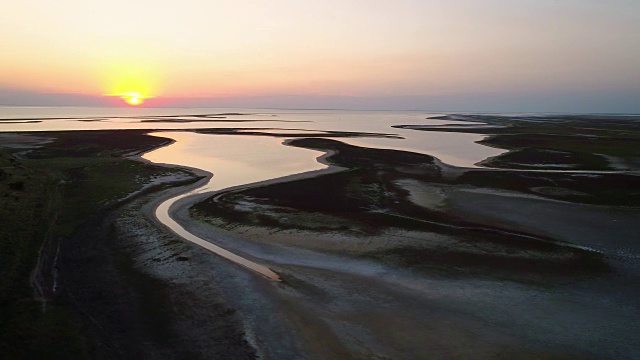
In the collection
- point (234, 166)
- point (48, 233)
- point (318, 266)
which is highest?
point (234, 166)

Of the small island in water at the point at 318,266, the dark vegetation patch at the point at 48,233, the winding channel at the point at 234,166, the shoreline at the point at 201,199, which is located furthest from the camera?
the winding channel at the point at 234,166

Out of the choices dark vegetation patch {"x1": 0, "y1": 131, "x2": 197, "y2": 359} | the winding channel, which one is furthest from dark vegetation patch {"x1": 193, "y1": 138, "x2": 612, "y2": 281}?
dark vegetation patch {"x1": 0, "y1": 131, "x2": 197, "y2": 359}

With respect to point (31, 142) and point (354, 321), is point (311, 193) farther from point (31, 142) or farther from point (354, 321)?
point (31, 142)

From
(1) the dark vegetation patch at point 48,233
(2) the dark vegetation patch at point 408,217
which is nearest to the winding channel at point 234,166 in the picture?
(2) the dark vegetation patch at point 408,217

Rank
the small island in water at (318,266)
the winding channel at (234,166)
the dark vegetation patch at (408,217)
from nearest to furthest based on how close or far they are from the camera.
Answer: the small island in water at (318,266) < the dark vegetation patch at (408,217) < the winding channel at (234,166)

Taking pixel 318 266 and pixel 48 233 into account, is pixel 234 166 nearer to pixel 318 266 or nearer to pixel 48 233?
pixel 48 233

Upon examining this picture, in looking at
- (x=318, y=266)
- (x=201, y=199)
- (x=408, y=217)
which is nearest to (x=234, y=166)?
(x=201, y=199)

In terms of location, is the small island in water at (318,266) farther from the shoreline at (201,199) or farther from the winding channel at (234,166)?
the winding channel at (234,166)

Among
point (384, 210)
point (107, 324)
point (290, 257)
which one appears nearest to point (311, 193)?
point (384, 210)

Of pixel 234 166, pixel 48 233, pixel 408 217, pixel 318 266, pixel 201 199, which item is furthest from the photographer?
pixel 234 166
